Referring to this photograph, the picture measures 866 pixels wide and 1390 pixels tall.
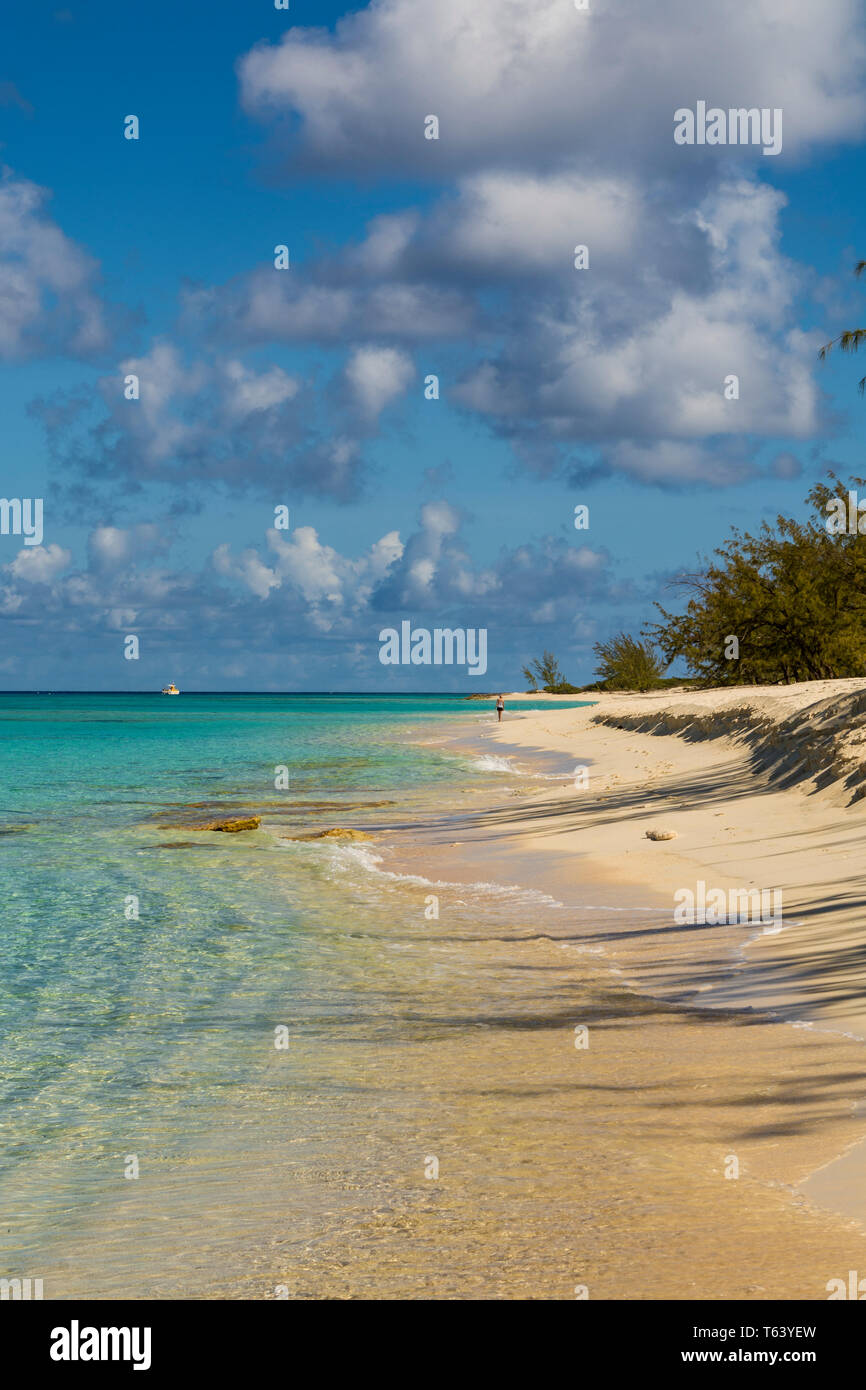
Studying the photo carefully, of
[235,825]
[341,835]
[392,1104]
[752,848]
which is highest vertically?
[235,825]

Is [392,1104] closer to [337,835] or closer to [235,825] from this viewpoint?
[337,835]

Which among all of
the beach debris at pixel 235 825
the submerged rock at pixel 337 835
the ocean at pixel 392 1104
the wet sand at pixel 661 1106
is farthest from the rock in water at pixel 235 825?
the wet sand at pixel 661 1106

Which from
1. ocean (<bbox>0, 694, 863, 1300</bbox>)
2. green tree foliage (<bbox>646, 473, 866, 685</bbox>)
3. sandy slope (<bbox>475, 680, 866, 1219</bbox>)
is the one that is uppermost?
green tree foliage (<bbox>646, 473, 866, 685</bbox>)

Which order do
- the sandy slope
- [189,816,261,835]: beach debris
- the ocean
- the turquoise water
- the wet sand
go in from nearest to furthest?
1. the wet sand
2. the ocean
3. the turquoise water
4. the sandy slope
5. [189,816,261,835]: beach debris

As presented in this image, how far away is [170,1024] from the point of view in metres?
9.73

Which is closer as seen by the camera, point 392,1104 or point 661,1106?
point 661,1106

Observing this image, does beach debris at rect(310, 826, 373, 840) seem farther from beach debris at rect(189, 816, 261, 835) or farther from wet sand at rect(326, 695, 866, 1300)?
wet sand at rect(326, 695, 866, 1300)

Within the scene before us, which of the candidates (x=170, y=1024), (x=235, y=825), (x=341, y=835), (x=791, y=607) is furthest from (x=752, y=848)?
(x=791, y=607)

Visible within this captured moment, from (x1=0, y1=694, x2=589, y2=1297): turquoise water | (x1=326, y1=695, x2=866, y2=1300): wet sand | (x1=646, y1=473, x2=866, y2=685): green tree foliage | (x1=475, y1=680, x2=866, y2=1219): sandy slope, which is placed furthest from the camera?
(x1=646, y1=473, x2=866, y2=685): green tree foliage

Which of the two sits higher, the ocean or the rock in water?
the rock in water

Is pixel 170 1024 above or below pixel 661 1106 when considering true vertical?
above

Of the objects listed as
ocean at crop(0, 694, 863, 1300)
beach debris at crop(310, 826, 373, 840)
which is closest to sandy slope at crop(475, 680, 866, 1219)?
ocean at crop(0, 694, 863, 1300)

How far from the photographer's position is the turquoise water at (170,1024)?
561cm

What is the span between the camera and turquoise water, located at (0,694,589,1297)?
18.4 ft
